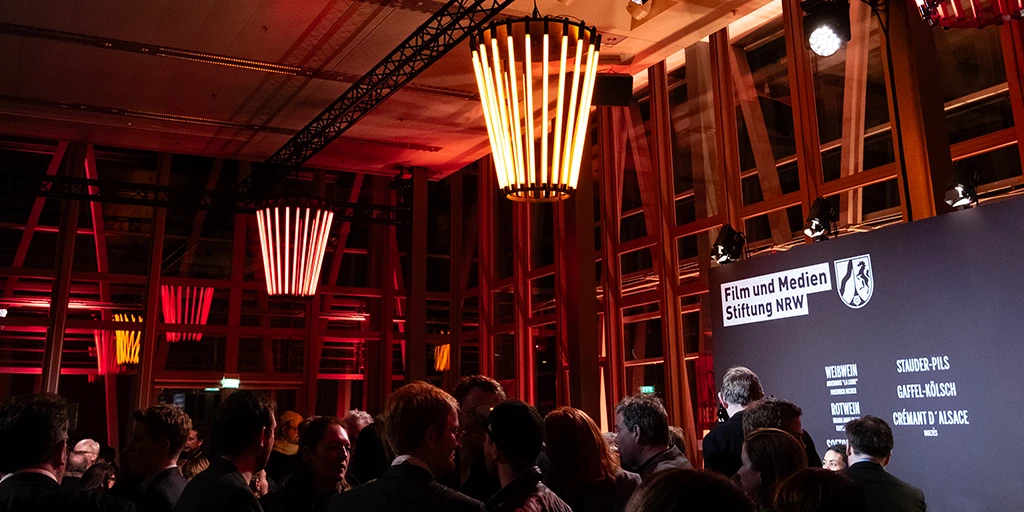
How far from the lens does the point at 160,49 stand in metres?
7.17

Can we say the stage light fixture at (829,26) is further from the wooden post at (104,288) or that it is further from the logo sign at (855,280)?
the wooden post at (104,288)

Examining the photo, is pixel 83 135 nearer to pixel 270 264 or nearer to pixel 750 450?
pixel 270 264

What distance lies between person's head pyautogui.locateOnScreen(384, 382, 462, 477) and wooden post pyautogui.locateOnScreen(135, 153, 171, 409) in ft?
31.4

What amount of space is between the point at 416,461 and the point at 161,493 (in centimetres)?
110

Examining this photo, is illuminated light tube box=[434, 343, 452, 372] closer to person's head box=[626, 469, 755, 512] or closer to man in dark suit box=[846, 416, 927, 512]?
man in dark suit box=[846, 416, 927, 512]

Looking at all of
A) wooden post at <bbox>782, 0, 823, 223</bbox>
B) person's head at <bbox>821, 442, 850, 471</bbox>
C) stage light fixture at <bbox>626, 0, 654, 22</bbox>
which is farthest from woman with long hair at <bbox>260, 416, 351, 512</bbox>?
wooden post at <bbox>782, 0, 823, 223</bbox>

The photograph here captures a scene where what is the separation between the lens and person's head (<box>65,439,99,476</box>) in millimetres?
5480

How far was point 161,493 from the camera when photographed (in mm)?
2814

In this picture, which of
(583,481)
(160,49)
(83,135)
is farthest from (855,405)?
(83,135)

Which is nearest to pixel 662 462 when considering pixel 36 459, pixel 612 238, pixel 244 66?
pixel 36 459

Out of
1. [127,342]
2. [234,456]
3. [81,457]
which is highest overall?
[127,342]

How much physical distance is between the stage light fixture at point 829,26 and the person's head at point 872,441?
302cm

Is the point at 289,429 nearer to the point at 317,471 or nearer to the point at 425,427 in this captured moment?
the point at 317,471

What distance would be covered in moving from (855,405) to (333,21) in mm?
5015
